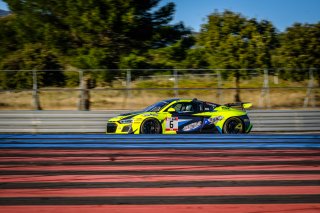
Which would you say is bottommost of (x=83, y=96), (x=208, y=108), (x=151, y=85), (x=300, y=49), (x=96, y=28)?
(x=208, y=108)

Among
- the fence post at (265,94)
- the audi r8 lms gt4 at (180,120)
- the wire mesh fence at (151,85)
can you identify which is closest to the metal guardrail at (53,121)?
the audi r8 lms gt4 at (180,120)

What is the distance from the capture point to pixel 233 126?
37.3 feet

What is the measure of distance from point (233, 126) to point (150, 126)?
2.42m

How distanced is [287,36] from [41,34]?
14193 millimetres

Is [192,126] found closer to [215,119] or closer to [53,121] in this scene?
[215,119]

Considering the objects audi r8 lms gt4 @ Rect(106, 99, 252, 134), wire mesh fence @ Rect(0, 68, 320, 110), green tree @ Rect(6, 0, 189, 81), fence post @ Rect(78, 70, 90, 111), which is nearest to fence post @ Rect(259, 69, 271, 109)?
wire mesh fence @ Rect(0, 68, 320, 110)

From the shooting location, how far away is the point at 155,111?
444 inches

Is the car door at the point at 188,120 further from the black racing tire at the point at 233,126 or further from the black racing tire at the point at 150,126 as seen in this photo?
the black racing tire at the point at 233,126

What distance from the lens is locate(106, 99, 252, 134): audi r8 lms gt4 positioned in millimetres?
11023

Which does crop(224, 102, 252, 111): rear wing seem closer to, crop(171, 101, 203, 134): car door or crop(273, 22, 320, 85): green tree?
crop(171, 101, 203, 134): car door

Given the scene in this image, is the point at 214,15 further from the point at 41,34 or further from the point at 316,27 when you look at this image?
the point at 41,34

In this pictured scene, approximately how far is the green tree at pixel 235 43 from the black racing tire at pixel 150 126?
1043cm

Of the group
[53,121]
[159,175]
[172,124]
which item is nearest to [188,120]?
[172,124]

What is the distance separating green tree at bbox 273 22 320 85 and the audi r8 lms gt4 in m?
12.0
